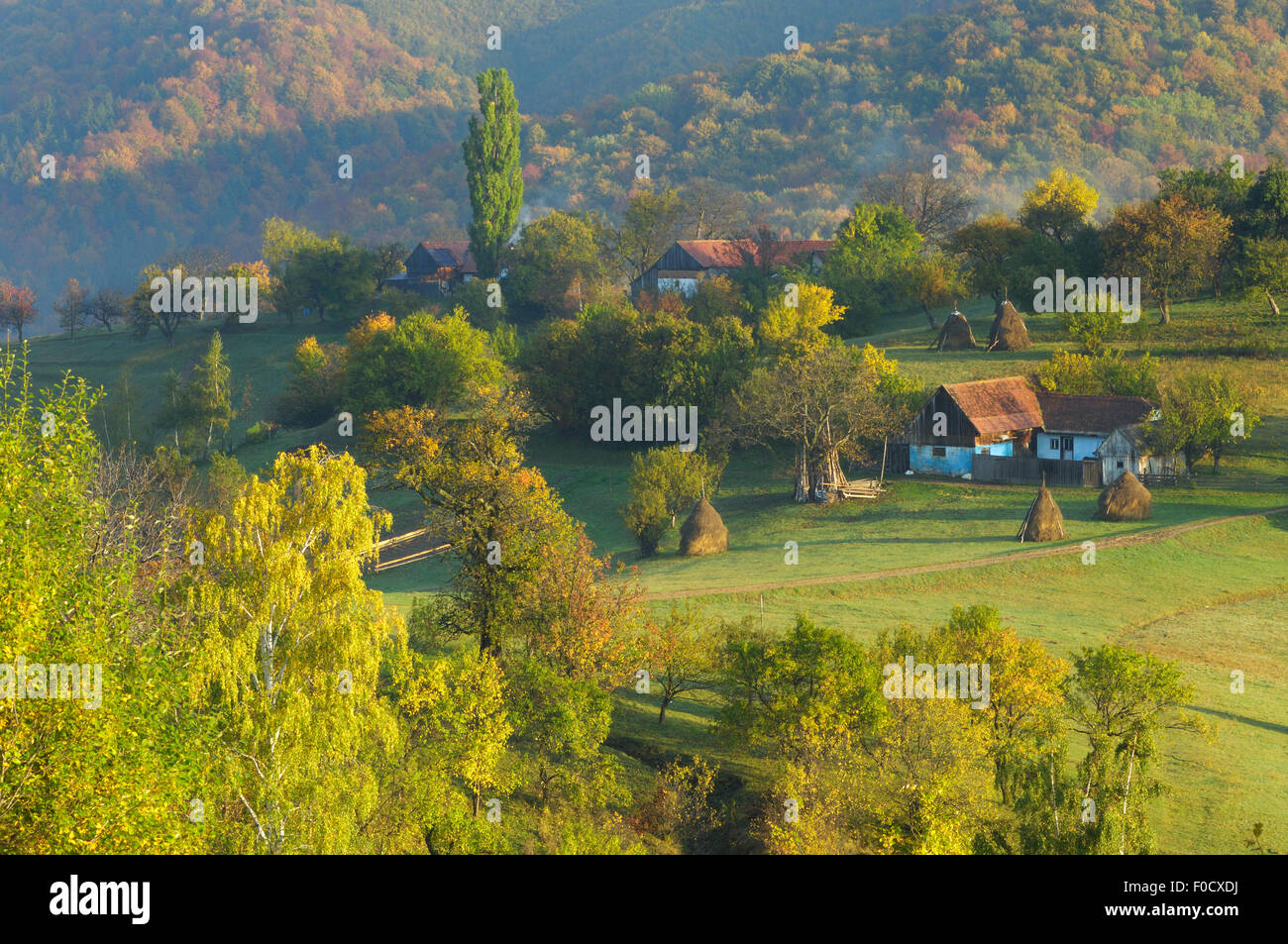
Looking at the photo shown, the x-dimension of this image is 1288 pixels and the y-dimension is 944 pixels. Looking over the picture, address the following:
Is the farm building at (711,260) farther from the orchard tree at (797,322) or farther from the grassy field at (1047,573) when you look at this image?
the grassy field at (1047,573)

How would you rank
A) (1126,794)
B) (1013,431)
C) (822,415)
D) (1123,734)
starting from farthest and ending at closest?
(1013,431) < (822,415) < (1123,734) < (1126,794)

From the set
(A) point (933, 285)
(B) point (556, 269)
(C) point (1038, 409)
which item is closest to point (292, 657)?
(C) point (1038, 409)

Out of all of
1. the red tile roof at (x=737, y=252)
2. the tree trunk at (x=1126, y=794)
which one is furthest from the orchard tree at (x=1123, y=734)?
the red tile roof at (x=737, y=252)

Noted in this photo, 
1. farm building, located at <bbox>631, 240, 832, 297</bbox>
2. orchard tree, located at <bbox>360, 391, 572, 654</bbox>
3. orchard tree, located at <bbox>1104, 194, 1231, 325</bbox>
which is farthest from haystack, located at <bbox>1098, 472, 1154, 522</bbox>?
farm building, located at <bbox>631, 240, 832, 297</bbox>

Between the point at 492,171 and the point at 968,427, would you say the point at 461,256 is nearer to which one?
the point at 492,171

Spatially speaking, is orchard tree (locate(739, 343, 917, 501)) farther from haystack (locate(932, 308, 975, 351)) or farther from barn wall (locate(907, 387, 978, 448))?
haystack (locate(932, 308, 975, 351))
